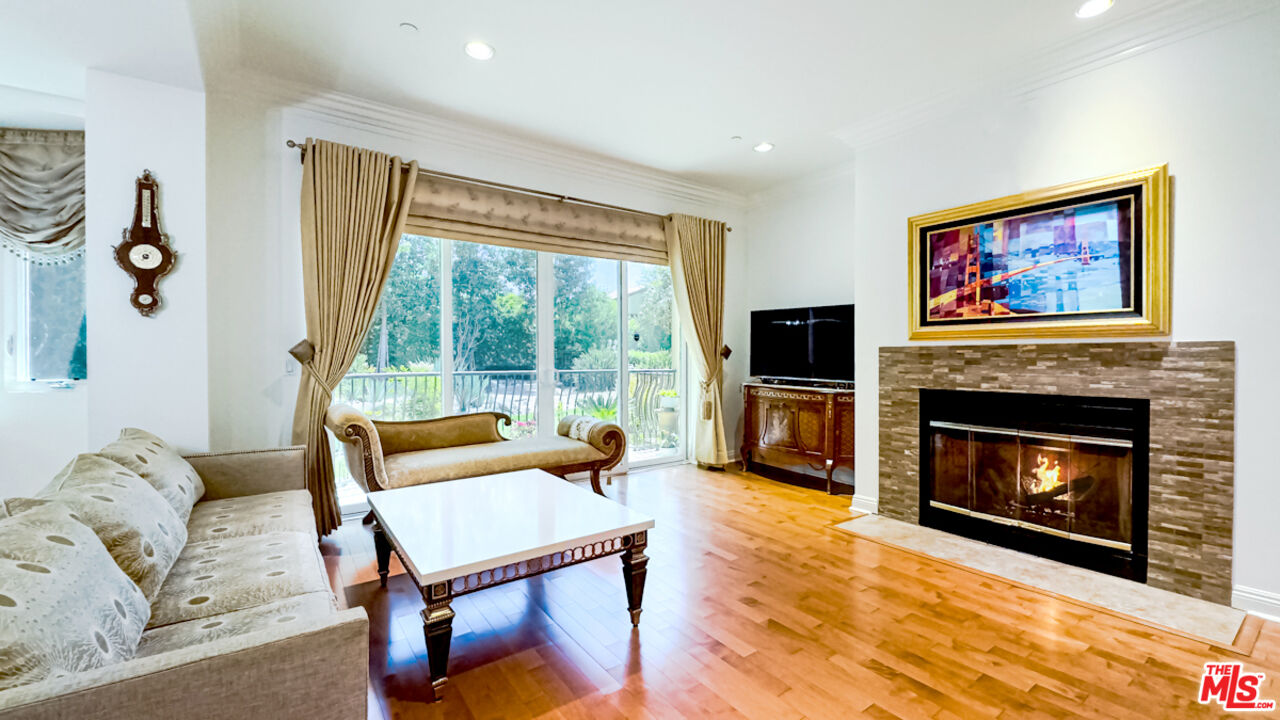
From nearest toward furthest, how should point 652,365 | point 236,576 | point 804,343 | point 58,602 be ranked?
point 58,602, point 236,576, point 804,343, point 652,365

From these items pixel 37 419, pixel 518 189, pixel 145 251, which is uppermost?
pixel 518 189

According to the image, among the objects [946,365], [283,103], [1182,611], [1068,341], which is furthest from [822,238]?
[283,103]

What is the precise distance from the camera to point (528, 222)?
416 centimetres

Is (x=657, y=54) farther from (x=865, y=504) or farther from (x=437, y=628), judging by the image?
(x=865, y=504)

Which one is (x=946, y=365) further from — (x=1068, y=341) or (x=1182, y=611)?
(x=1182, y=611)

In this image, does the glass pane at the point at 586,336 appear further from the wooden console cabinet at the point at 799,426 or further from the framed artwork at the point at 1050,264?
the framed artwork at the point at 1050,264

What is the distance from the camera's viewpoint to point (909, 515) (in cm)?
353

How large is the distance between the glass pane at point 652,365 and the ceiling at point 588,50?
5.66 feet

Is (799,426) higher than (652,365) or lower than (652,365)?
lower

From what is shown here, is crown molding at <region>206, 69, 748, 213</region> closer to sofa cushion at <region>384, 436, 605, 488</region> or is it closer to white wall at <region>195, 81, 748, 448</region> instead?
white wall at <region>195, 81, 748, 448</region>

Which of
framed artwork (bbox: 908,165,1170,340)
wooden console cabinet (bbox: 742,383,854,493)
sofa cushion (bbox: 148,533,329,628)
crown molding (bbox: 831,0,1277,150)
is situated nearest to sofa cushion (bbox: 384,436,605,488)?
sofa cushion (bbox: 148,533,329,628)

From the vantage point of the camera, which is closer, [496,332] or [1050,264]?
[1050,264]

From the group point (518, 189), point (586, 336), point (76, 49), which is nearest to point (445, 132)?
point (518, 189)

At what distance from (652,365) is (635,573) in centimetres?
321
